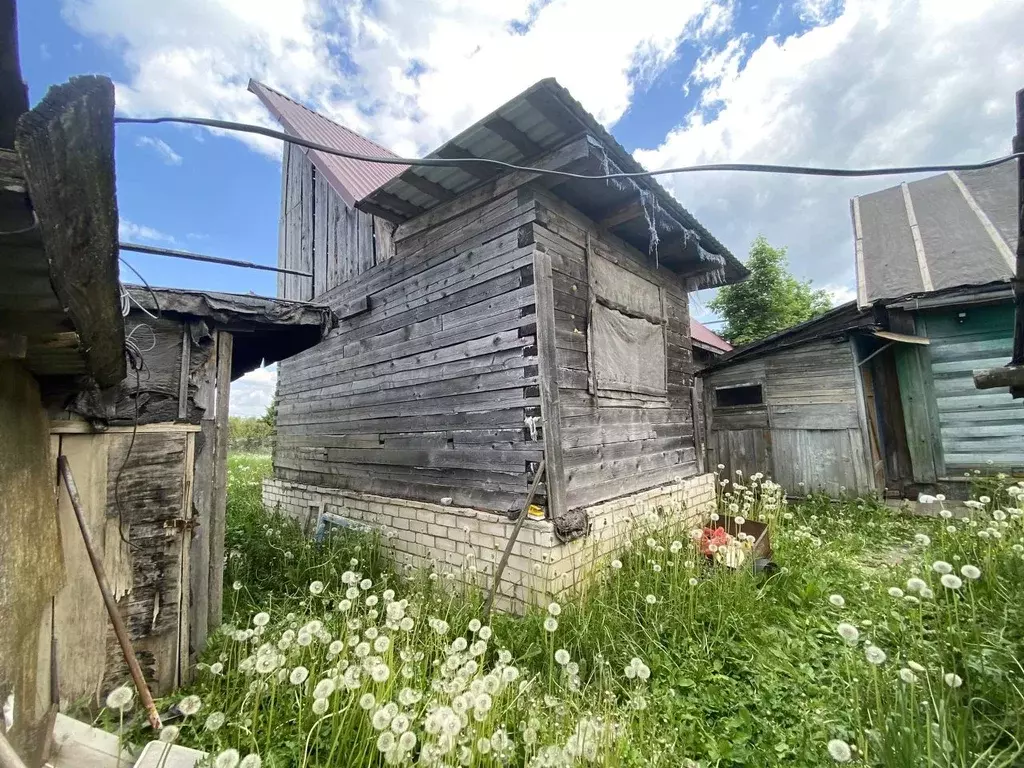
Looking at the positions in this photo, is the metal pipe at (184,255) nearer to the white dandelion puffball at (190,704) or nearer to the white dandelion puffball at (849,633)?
the white dandelion puffball at (190,704)

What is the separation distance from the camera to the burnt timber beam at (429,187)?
4653 mm

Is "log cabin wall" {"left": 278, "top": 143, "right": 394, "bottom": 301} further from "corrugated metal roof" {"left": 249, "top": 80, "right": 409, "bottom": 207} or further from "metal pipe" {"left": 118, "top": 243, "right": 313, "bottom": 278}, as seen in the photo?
"metal pipe" {"left": 118, "top": 243, "right": 313, "bottom": 278}

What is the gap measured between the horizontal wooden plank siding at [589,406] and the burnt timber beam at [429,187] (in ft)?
4.01

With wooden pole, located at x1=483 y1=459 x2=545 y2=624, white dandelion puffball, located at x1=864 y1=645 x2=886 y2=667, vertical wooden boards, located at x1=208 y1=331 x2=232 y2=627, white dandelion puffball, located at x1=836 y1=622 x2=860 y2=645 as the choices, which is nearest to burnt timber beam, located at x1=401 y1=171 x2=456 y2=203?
vertical wooden boards, located at x1=208 y1=331 x2=232 y2=627

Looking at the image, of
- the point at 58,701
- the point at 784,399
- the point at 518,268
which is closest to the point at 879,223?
the point at 784,399

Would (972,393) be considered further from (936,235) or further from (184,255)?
(184,255)

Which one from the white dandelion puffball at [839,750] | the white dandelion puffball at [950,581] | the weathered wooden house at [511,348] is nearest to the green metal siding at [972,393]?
the weathered wooden house at [511,348]

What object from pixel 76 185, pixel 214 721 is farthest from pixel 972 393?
pixel 76 185

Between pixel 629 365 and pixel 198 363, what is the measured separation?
177 inches

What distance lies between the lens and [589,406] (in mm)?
4762

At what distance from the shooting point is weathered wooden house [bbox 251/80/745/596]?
4184 mm

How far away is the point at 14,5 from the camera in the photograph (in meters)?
0.86

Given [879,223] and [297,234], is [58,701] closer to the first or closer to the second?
[297,234]

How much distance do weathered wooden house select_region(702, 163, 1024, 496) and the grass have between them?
3088 mm
